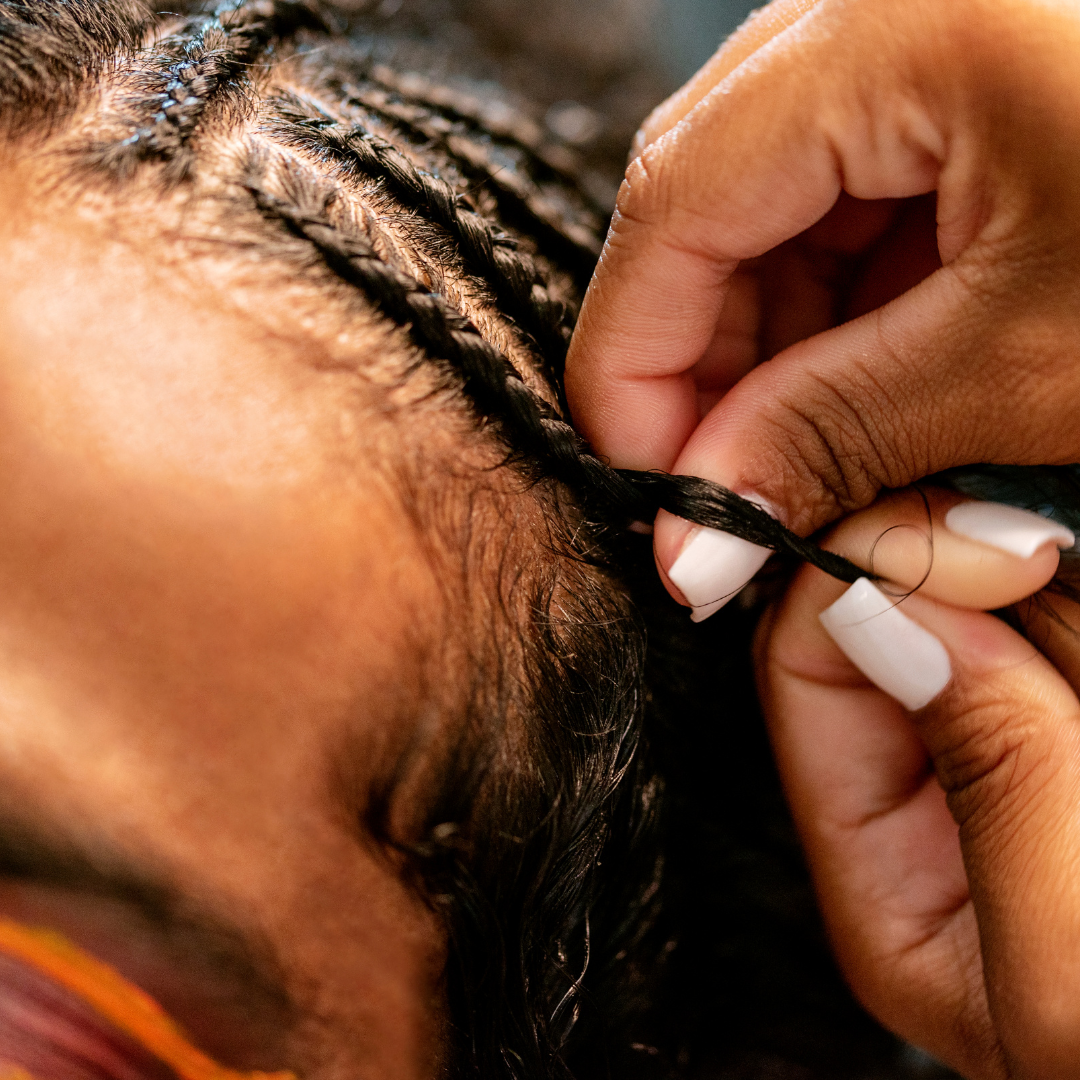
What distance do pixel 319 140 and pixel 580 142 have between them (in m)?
0.56

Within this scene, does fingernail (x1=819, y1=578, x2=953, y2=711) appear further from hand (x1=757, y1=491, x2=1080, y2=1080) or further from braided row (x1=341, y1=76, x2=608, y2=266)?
braided row (x1=341, y1=76, x2=608, y2=266)

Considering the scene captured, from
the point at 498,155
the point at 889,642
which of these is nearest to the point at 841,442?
the point at 889,642

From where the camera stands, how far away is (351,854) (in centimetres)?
48

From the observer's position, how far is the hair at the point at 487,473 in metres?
0.50

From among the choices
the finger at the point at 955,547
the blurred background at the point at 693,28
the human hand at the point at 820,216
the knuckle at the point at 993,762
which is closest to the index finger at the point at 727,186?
the human hand at the point at 820,216

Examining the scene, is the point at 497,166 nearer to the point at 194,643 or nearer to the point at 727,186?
the point at 727,186

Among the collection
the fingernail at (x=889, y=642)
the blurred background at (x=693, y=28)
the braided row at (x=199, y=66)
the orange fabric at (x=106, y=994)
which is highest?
the braided row at (x=199, y=66)

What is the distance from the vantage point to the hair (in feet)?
1.65

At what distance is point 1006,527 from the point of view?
550mm

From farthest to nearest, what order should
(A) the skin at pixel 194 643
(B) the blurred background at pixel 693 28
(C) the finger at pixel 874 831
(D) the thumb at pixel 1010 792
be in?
(B) the blurred background at pixel 693 28 < (C) the finger at pixel 874 831 < (D) the thumb at pixel 1010 792 < (A) the skin at pixel 194 643

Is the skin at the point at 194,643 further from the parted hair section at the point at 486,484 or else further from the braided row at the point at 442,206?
the braided row at the point at 442,206

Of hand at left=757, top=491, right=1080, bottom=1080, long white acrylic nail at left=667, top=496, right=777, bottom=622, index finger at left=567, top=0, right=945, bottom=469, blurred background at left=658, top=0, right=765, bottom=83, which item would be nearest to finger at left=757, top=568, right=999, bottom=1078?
hand at left=757, top=491, right=1080, bottom=1080

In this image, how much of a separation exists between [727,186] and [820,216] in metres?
0.08

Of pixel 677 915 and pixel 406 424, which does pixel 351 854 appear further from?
pixel 677 915
